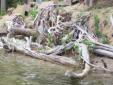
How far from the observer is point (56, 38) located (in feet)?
40.1

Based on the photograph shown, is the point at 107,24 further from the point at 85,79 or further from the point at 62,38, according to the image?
the point at 85,79

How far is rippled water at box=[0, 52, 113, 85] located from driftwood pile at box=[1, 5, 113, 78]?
0.37 metres

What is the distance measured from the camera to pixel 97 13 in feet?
44.4

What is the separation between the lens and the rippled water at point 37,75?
7.27 meters

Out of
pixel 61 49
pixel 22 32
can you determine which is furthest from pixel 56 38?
pixel 22 32

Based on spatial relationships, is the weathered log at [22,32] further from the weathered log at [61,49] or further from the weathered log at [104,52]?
the weathered log at [104,52]

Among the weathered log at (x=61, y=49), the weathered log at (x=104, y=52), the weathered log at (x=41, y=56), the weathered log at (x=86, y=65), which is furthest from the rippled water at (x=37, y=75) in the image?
the weathered log at (x=104, y=52)

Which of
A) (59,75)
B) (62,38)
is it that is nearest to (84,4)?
(62,38)

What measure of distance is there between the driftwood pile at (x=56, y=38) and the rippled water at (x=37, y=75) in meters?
0.37

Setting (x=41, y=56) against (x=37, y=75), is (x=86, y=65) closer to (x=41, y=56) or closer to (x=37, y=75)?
(x=37, y=75)

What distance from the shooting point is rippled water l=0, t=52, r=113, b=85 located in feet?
23.9

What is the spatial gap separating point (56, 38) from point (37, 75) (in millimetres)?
4439

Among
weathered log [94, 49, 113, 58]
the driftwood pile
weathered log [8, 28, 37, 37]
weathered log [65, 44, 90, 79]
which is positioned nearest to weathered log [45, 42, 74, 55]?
the driftwood pile

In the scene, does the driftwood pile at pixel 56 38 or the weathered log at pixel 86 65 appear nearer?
the weathered log at pixel 86 65
